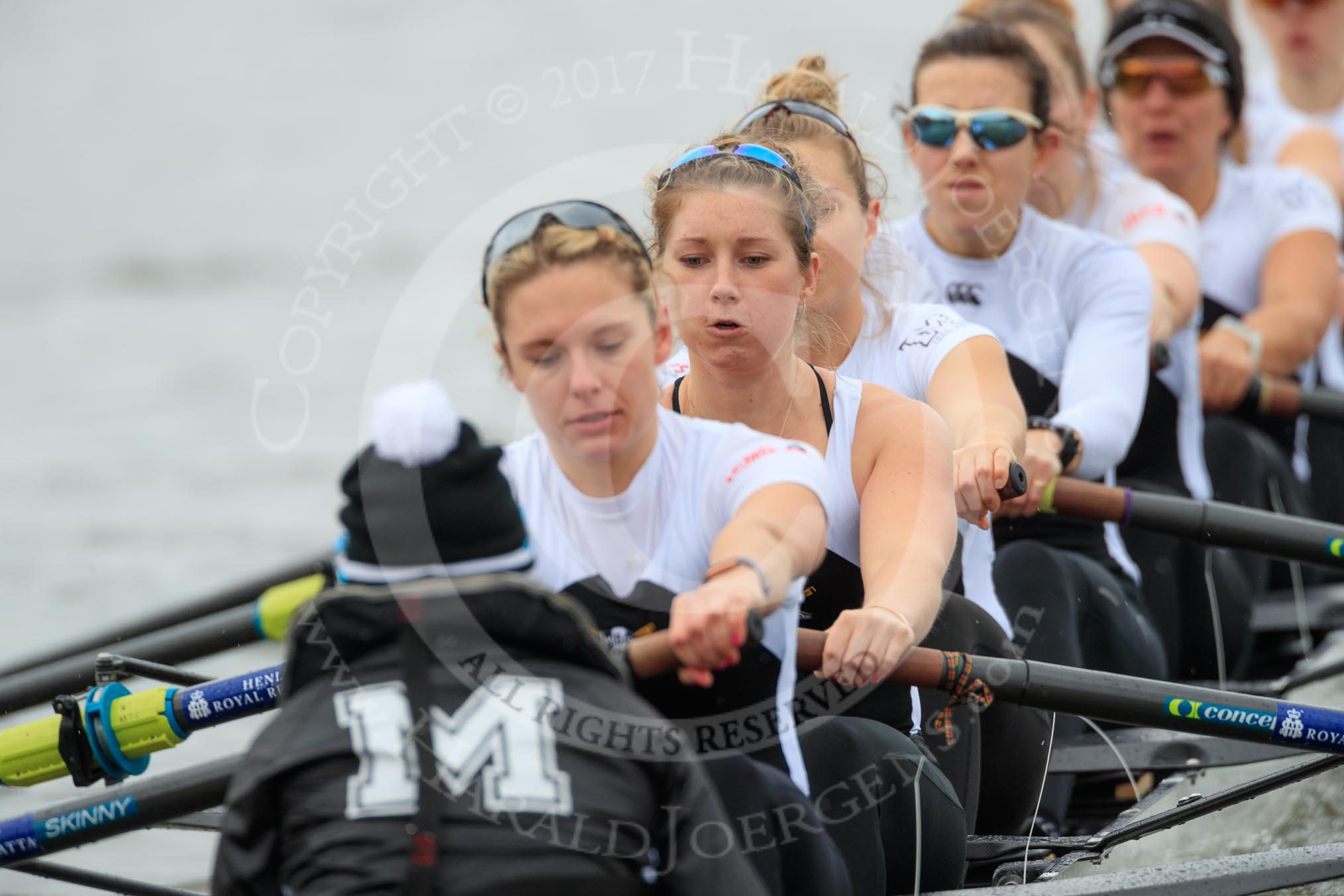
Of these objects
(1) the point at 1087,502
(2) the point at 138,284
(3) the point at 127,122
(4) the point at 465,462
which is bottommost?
(1) the point at 1087,502

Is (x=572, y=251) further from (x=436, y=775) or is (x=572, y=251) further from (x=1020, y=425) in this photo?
(x=1020, y=425)

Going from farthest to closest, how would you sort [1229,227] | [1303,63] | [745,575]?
[1303,63] → [1229,227] → [745,575]

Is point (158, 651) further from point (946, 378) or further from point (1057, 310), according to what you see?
point (1057, 310)

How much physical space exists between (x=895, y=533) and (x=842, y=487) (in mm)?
126

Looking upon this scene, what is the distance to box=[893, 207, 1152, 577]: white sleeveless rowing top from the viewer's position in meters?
2.85

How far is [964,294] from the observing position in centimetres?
293

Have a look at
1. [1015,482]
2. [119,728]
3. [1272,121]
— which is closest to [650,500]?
[1015,482]

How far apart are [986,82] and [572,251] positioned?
4.94 ft

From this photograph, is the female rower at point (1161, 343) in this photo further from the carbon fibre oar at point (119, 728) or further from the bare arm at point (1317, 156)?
the carbon fibre oar at point (119, 728)

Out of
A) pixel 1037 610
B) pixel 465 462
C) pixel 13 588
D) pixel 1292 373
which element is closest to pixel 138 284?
pixel 13 588

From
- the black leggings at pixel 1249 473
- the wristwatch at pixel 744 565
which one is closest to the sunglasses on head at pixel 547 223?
the wristwatch at pixel 744 565

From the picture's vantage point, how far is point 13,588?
212 inches

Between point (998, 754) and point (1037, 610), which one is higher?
point (1037, 610)

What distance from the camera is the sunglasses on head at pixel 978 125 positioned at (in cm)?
281
